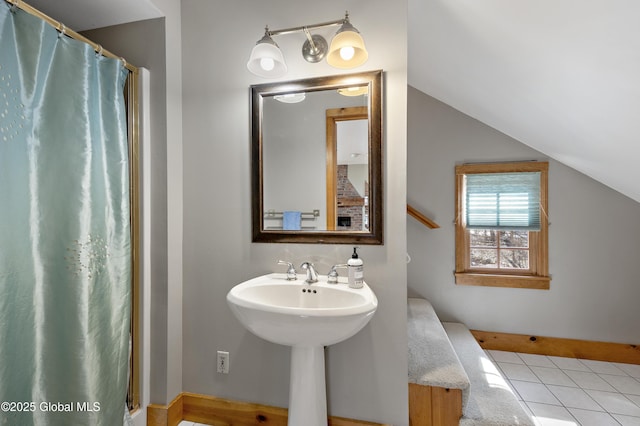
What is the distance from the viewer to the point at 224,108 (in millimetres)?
1573

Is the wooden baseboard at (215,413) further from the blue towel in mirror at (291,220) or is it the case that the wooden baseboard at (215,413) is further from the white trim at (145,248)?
the blue towel in mirror at (291,220)

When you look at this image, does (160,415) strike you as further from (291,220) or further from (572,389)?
(572,389)

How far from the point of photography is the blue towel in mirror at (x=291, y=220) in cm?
150

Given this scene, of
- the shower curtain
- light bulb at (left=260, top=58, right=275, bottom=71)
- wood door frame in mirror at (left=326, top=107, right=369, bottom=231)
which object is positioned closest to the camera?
the shower curtain

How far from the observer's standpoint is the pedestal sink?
1.02 meters

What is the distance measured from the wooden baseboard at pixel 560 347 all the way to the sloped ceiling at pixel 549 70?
1.22 m

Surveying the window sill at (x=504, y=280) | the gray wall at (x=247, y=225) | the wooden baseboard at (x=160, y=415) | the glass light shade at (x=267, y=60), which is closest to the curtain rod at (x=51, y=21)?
the gray wall at (x=247, y=225)

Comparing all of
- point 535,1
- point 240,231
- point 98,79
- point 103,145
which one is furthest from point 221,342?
point 535,1

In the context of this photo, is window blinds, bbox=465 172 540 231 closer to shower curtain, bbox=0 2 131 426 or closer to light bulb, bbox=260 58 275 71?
light bulb, bbox=260 58 275 71

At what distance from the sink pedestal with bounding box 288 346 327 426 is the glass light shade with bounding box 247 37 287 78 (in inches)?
51.0

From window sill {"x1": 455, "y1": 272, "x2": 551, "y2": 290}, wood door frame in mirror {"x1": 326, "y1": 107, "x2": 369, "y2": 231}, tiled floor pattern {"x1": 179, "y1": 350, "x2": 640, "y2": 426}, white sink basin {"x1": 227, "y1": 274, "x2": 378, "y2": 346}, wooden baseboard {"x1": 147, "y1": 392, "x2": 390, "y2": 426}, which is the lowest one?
tiled floor pattern {"x1": 179, "y1": 350, "x2": 640, "y2": 426}

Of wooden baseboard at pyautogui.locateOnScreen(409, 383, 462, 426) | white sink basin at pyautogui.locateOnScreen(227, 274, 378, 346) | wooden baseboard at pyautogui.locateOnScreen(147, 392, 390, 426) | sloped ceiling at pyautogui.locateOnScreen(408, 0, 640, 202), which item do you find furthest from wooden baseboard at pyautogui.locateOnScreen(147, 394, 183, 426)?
sloped ceiling at pyautogui.locateOnScreen(408, 0, 640, 202)

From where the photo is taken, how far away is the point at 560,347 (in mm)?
2373

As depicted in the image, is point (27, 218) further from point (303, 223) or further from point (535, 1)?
point (535, 1)
